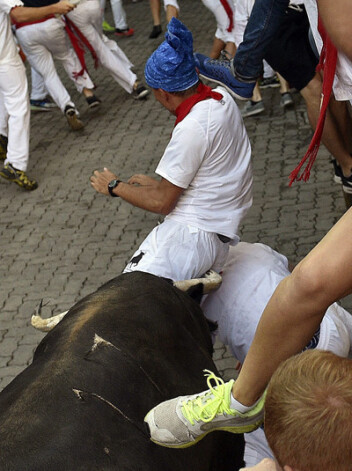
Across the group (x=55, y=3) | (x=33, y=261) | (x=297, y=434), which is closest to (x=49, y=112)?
(x=55, y=3)

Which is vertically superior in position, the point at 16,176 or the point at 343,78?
the point at 343,78

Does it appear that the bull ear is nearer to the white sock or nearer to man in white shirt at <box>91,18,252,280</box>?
man in white shirt at <box>91,18,252,280</box>

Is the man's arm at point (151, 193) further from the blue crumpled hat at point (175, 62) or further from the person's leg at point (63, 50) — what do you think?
the person's leg at point (63, 50)

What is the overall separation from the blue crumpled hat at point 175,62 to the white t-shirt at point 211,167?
0.54 feet

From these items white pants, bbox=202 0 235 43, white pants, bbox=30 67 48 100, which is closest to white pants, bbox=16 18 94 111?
white pants, bbox=30 67 48 100

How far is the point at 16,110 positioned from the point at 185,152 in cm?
426

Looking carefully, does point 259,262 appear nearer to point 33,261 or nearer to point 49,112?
point 33,261

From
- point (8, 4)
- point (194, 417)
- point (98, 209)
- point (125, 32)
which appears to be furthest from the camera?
point (125, 32)

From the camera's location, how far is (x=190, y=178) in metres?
4.14

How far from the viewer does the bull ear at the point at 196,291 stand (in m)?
3.59

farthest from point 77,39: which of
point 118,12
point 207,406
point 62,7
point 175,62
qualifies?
point 207,406

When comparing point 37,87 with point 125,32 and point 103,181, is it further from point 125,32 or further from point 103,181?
point 103,181

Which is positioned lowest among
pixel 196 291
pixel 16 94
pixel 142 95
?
pixel 142 95

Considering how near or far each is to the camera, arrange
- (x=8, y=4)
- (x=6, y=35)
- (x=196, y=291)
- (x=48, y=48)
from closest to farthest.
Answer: (x=196, y=291)
(x=8, y=4)
(x=6, y=35)
(x=48, y=48)
